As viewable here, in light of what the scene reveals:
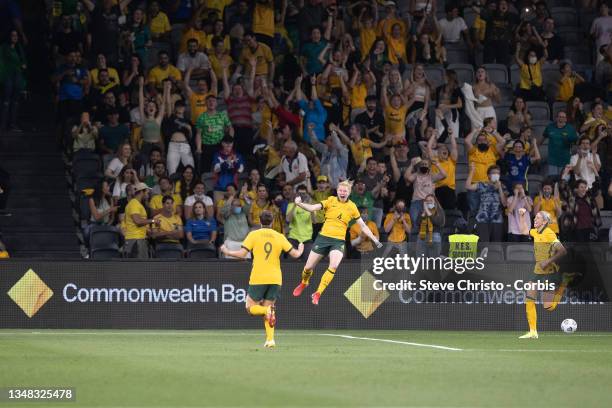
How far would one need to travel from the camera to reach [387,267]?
2503 centimetres

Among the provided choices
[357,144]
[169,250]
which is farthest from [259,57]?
[169,250]

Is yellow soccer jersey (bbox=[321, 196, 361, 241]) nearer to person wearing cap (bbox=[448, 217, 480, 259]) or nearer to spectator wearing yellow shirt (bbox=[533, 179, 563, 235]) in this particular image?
person wearing cap (bbox=[448, 217, 480, 259])

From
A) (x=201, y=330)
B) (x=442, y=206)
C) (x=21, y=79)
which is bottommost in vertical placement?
(x=201, y=330)

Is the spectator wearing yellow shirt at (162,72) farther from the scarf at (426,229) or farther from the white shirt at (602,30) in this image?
the white shirt at (602,30)

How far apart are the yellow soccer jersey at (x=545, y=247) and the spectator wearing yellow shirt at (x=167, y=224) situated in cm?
680

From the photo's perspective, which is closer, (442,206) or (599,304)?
(599,304)

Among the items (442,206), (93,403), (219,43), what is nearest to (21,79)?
(219,43)

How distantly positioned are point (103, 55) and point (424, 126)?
709cm

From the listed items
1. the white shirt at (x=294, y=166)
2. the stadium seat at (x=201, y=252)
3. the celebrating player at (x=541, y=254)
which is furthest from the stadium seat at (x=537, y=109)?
the stadium seat at (x=201, y=252)

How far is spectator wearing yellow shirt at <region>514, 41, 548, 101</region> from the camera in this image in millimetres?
30469

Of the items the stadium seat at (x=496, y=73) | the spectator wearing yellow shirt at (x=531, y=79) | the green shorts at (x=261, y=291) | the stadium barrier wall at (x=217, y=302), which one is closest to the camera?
the green shorts at (x=261, y=291)

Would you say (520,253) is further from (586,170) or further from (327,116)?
(327,116)

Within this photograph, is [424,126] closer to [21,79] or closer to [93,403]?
[21,79]

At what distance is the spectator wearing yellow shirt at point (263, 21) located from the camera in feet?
98.8
